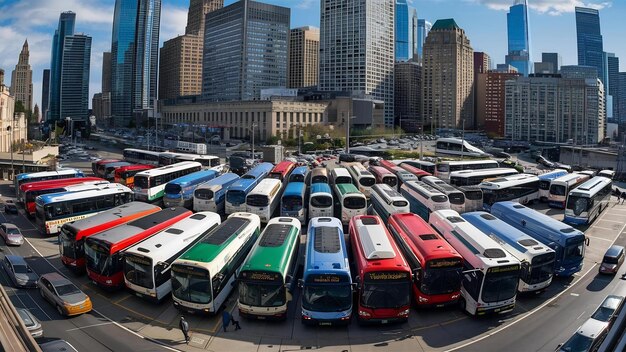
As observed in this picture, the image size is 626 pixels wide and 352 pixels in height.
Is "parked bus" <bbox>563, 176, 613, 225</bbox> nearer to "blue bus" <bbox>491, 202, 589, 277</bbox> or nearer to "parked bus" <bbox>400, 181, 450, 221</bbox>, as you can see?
"blue bus" <bbox>491, 202, 589, 277</bbox>

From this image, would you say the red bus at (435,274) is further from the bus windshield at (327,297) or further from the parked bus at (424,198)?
the parked bus at (424,198)

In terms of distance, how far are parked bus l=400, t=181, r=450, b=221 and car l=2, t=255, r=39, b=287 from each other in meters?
21.7

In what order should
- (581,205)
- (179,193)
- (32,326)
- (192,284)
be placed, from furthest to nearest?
(179,193) → (581,205) → (192,284) → (32,326)

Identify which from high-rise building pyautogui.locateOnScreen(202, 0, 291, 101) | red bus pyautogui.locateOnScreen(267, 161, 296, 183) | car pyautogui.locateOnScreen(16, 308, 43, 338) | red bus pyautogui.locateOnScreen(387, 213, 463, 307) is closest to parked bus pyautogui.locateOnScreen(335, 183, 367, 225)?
red bus pyautogui.locateOnScreen(387, 213, 463, 307)

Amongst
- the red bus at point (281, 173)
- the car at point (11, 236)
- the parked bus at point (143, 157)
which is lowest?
the car at point (11, 236)

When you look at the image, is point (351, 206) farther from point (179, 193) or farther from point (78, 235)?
point (78, 235)

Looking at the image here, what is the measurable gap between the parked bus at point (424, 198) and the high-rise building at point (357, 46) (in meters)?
136

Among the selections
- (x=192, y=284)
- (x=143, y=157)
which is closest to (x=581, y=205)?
(x=192, y=284)

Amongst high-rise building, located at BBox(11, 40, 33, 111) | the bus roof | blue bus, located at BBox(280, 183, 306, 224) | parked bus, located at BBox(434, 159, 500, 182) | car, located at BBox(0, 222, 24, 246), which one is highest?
high-rise building, located at BBox(11, 40, 33, 111)

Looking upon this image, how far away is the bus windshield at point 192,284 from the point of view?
1812 centimetres

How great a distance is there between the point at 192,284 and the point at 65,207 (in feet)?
53.8

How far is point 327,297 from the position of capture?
17.6 m

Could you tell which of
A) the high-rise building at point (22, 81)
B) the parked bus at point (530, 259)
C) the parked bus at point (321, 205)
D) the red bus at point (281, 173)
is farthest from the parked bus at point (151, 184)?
the high-rise building at point (22, 81)

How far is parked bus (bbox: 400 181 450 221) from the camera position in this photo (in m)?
30.8
